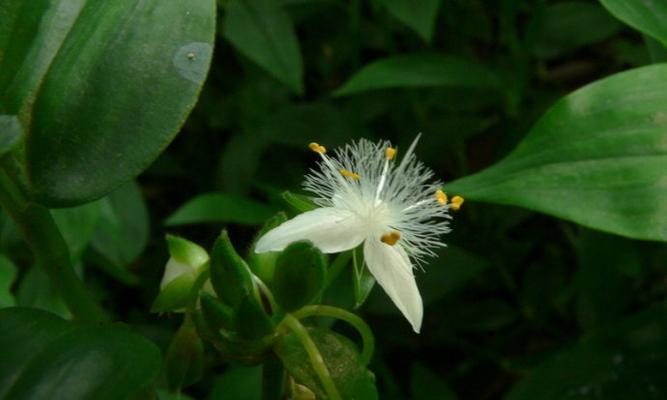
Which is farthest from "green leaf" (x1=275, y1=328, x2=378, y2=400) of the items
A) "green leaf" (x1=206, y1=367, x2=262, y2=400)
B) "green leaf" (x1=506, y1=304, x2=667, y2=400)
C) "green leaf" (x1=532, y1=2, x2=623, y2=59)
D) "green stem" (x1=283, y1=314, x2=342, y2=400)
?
"green leaf" (x1=532, y1=2, x2=623, y2=59)

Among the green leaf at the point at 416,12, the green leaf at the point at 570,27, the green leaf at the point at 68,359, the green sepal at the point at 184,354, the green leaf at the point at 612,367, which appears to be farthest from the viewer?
the green leaf at the point at 570,27

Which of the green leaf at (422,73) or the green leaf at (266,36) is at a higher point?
the green leaf at (266,36)

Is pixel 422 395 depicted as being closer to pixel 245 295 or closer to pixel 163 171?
pixel 163 171

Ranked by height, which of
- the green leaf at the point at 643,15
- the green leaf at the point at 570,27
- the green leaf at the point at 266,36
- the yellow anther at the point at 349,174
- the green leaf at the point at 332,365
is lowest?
the green leaf at the point at 570,27

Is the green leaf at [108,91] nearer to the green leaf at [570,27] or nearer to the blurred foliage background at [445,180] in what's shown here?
the blurred foliage background at [445,180]

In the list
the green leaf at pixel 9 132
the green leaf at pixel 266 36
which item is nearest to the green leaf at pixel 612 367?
the green leaf at pixel 266 36

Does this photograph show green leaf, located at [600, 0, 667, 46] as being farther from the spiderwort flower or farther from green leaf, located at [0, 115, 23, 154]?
green leaf, located at [0, 115, 23, 154]

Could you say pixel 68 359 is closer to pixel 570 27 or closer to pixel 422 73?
pixel 422 73
